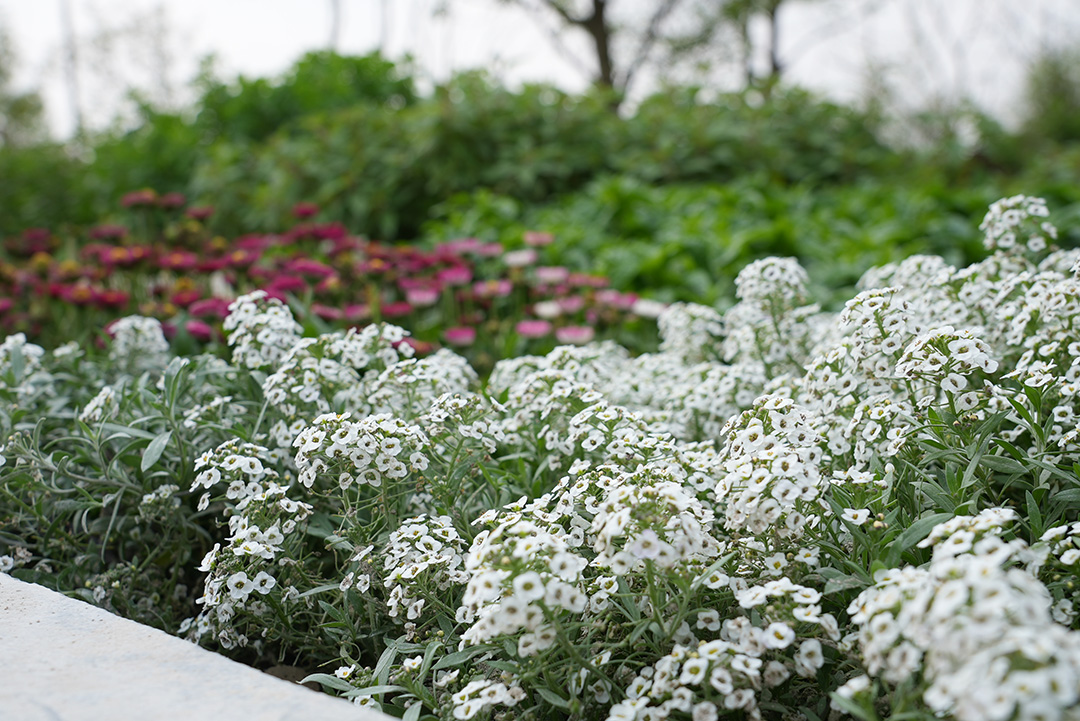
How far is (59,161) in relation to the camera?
29.3 feet

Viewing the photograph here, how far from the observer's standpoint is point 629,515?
130 centimetres

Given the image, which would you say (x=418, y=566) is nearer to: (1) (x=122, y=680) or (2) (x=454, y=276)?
(1) (x=122, y=680)

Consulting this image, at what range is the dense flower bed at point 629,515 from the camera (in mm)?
1264

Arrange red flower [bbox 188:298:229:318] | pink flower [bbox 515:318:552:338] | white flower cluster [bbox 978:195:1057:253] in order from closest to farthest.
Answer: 1. white flower cluster [bbox 978:195:1057:253]
2. red flower [bbox 188:298:229:318]
3. pink flower [bbox 515:318:552:338]

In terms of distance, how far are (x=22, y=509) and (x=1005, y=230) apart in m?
2.72

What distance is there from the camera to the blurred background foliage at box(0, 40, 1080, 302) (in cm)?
472

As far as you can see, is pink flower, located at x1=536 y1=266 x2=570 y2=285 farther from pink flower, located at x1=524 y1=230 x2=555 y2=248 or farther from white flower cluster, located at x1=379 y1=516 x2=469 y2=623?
white flower cluster, located at x1=379 y1=516 x2=469 y2=623

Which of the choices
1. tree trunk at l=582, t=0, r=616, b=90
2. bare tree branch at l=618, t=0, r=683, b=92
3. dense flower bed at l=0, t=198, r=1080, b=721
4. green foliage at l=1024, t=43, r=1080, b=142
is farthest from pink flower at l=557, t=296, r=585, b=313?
bare tree branch at l=618, t=0, r=683, b=92

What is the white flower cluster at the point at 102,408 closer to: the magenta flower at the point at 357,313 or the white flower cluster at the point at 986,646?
the magenta flower at the point at 357,313

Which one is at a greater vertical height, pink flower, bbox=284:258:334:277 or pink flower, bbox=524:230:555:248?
pink flower, bbox=524:230:555:248

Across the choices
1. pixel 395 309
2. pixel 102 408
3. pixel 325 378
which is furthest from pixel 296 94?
pixel 325 378

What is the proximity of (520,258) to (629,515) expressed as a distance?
3021 mm

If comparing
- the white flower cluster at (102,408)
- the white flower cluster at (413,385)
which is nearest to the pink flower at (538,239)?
the white flower cluster at (413,385)

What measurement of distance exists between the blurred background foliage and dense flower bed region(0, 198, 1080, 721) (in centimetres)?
205
